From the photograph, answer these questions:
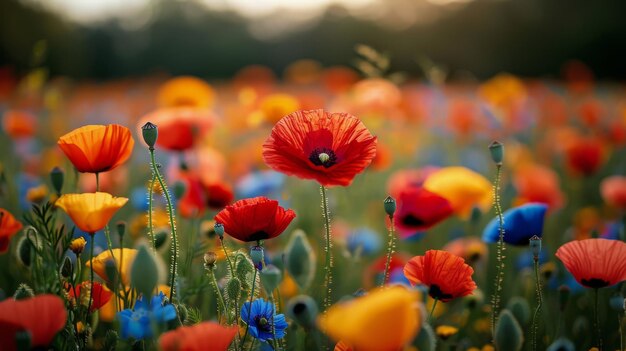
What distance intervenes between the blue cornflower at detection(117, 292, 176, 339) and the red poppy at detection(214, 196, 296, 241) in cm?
20

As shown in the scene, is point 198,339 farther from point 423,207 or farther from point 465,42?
point 465,42

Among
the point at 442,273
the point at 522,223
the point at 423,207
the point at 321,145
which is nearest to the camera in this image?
the point at 442,273

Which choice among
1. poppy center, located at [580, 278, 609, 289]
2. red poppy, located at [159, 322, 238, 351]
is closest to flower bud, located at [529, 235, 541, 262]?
poppy center, located at [580, 278, 609, 289]

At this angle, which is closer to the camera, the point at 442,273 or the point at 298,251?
the point at 442,273

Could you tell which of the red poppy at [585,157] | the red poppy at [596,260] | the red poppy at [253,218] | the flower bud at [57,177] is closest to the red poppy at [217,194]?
the flower bud at [57,177]

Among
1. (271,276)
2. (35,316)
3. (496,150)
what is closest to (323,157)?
(271,276)

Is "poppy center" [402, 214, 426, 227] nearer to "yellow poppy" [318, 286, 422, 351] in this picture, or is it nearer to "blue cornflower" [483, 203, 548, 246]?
"blue cornflower" [483, 203, 548, 246]

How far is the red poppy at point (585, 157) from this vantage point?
2.88 metres

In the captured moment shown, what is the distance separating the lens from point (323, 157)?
50.7 inches

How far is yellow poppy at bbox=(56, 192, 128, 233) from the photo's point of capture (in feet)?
3.75

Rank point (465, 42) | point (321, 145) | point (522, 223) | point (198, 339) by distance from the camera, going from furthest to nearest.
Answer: point (465, 42)
point (522, 223)
point (321, 145)
point (198, 339)

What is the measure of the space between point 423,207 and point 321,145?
1.59ft

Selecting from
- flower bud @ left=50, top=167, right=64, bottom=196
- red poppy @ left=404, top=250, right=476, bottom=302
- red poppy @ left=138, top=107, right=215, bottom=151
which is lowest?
red poppy @ left=404, top=250, right=476, bottom=302

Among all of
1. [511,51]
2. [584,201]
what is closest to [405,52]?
[511,51]
